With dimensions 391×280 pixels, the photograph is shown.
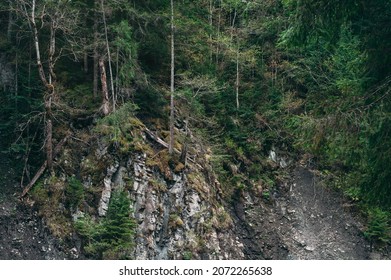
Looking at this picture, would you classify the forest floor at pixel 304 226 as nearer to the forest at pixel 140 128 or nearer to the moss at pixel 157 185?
the forest at pixel 140 128

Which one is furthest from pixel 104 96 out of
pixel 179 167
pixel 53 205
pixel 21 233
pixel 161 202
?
pixel 21 233

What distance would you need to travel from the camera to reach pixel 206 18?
92.5 feet

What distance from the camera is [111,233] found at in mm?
16578

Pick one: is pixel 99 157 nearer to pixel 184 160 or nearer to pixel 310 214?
pixel 184 160

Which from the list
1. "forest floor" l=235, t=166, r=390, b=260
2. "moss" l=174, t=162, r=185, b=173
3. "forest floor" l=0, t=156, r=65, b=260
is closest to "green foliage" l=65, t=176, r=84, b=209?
"forest floor" l=0, t=156, r=65, b=260

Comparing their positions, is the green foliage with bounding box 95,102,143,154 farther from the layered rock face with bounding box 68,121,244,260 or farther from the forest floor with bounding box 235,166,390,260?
the forest floor with bounding box 235,166,390,260

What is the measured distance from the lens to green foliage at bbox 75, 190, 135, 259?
16.4 metres

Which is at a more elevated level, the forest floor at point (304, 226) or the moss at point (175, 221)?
the moss at point (175, 221)

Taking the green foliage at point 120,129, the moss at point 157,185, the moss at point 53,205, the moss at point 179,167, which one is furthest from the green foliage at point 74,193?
the moss at point 179,167

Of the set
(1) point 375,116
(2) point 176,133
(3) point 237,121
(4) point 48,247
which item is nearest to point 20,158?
(4) point 48,247

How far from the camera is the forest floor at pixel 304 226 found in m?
20.7

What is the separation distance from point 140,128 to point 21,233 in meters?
5.78

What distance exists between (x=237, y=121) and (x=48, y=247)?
1142cm

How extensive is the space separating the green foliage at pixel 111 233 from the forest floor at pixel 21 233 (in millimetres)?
1073
